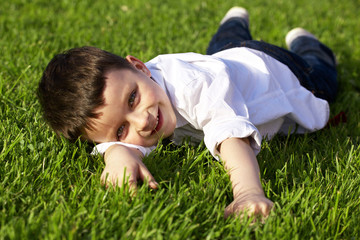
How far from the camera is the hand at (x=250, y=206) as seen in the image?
6.59 ft

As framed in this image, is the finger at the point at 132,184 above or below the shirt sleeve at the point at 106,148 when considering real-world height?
above

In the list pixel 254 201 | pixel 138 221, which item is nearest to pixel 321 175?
pixel 254 201

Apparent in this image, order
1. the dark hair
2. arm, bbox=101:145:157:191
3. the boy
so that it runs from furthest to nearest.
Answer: the dark hair, the boy, arm, bbox=101:145:157:191

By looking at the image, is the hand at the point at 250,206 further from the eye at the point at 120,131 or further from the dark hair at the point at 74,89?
the dark hair at the point at 74,89

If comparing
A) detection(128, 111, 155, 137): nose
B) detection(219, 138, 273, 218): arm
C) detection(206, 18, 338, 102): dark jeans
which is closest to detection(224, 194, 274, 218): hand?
detection(219, 138, 273, 218): arm

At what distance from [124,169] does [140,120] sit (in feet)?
1.27

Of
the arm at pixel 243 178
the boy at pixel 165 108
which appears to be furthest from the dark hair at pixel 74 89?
the arm at pixel 243 178

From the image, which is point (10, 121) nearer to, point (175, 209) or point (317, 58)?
point (175, 209)

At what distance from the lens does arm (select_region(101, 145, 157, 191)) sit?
2.19 meters

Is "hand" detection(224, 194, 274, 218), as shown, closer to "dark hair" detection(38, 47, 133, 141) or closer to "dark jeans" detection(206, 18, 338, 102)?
"dark hair" detection(38, 47, 133, 141)

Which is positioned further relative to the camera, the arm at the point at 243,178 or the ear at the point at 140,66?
the ear at the point at 140,66

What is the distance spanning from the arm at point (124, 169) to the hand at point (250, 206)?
0.39 meters

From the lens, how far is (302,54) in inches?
171

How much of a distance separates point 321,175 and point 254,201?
2.01ft
